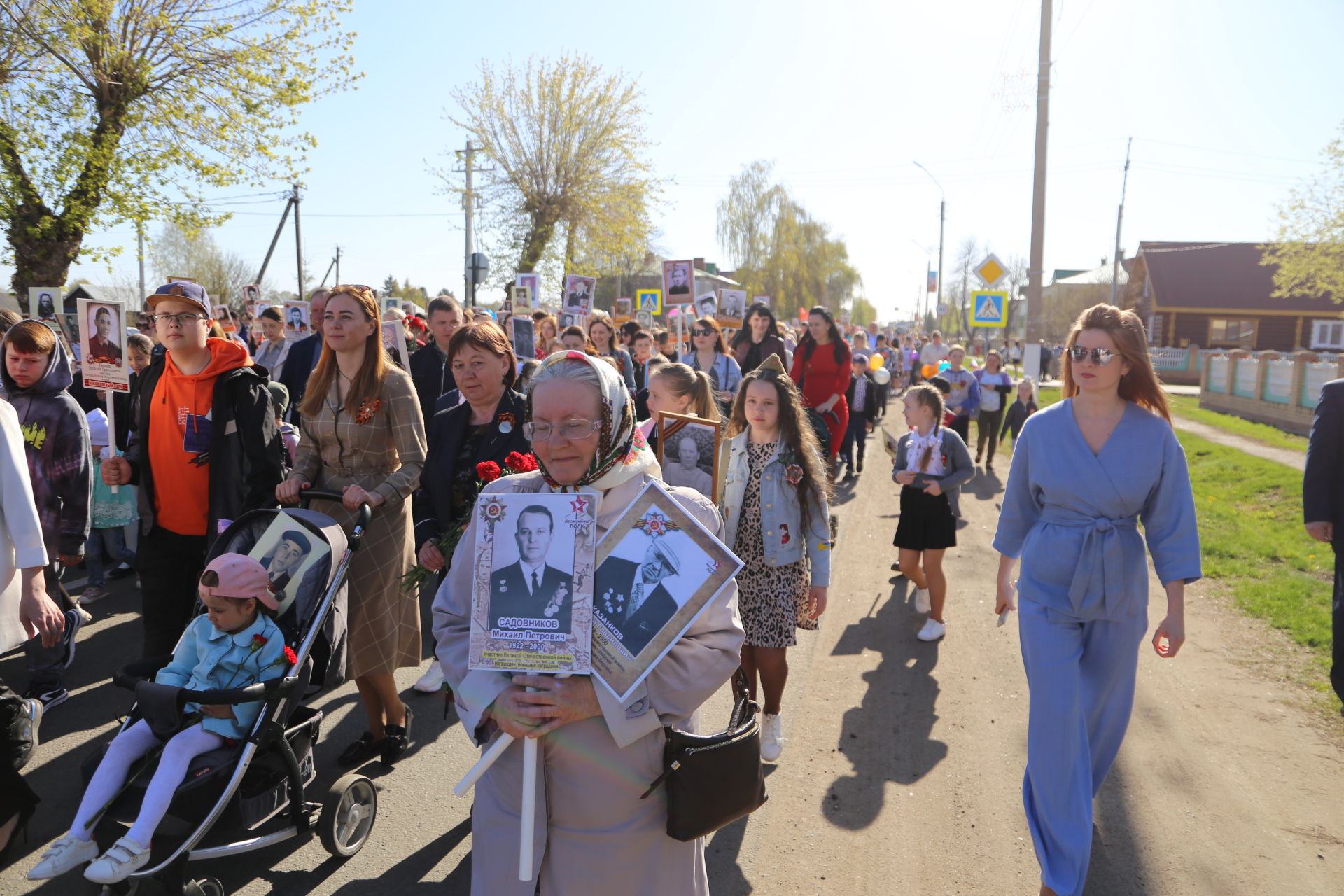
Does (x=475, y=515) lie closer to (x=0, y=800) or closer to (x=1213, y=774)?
(x=0, y=800)

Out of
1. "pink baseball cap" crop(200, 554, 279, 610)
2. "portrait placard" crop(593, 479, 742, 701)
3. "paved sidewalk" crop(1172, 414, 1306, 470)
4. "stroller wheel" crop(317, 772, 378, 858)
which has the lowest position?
"stroller wheel" crop(317, 772, 378, 858)

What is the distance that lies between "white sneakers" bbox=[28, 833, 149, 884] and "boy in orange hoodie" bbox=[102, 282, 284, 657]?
1.52m

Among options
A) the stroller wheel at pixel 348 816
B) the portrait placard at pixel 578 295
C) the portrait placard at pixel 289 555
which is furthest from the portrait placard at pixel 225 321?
the stroller wheel at pixel 348 816

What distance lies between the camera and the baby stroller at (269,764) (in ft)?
9.52

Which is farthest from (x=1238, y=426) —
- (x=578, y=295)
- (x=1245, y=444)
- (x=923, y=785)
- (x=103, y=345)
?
(x=103, y=345)

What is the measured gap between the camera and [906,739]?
481 centimetres

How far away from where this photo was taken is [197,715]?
3.15 metres

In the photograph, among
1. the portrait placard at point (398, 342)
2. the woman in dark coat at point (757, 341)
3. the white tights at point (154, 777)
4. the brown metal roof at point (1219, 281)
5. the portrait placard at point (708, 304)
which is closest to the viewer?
the white tights at point (154, 777)

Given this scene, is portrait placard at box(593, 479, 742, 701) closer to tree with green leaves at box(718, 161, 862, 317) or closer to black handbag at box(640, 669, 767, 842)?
black handbag at box(640, 669, 767, 842)

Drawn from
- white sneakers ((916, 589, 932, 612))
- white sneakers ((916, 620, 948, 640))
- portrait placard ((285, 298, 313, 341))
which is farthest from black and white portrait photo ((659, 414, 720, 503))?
portrait placard ((285, 298, 313, 341))

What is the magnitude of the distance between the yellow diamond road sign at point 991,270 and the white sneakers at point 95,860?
15.3m

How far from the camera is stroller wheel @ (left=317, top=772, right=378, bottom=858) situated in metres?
3.44

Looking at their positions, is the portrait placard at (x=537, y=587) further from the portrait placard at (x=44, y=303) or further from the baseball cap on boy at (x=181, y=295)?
the portrait placard at (x=44, y=303)

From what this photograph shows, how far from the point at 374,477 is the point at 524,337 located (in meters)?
4.20
